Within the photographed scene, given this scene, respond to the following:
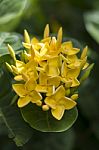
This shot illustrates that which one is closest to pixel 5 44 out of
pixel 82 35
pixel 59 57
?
pixel 59 57

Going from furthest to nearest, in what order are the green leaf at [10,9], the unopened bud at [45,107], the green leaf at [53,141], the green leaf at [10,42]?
the green leaf at [53,141], the green leaf at [10,9], the green leaf at [10,42], the unopened bud at [45,107]

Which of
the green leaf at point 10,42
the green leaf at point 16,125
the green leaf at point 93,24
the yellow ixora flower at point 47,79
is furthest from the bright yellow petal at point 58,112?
the green leaf at point 93,24

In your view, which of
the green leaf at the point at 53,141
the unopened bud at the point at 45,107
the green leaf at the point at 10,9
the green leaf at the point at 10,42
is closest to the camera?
the unopened bud at the point at 45,107

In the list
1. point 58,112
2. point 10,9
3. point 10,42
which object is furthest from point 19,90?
point 10,9

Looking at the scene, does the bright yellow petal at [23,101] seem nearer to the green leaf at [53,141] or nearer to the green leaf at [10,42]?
the green leaf at [10,42]

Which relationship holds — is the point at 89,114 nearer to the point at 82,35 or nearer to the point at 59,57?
the point at 82,35

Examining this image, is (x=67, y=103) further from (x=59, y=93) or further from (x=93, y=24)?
(x=93, y=24)

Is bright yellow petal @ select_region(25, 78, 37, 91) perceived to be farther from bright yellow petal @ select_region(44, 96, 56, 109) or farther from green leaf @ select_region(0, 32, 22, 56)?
green leaf @ select_region(0, 32, 22, 56)
